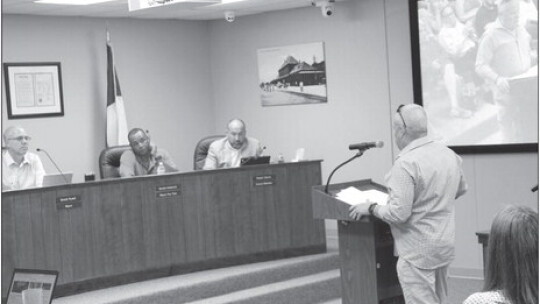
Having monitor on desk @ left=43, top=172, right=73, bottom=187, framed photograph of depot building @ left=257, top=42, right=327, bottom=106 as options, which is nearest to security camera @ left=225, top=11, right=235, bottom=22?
framed photograph of depot building @ left=257, top=42, right=327, bottom=106

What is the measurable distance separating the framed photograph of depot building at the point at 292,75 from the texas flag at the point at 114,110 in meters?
1.73

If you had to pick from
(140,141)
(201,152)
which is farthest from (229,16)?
(140,141)

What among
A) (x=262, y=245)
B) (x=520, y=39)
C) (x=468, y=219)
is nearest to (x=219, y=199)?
(x=262, y=245)

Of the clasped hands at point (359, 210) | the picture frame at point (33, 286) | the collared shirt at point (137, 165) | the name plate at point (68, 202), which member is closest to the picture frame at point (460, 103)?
the collared shirt at point (137, 165)

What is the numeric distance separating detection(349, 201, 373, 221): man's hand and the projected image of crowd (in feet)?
10.6

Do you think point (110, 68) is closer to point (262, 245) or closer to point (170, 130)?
point (170, 130)

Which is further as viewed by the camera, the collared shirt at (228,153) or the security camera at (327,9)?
the security camera at (327,9)

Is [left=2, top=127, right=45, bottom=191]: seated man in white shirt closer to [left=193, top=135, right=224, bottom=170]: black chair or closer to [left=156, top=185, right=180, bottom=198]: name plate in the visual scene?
[left=156, top=185, right=180, bottom=198]: name plate

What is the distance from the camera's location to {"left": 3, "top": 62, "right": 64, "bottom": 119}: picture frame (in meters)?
8.97

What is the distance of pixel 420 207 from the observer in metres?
4.85

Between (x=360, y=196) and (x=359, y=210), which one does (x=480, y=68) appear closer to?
(x=360, y=196)

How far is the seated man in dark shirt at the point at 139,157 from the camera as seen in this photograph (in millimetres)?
7797

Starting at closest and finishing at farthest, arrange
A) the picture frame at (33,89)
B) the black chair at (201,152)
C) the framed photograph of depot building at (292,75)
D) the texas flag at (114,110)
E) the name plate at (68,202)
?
1. the name plate at (68,202)
2. the black chair at (201,152)
3. the picture frame at (33,89)
4. the texas flag at (114,110)
5. the framed photograph of depot building at (292,75)

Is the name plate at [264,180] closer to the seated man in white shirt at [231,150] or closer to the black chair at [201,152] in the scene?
the seated man in white shirt at [231,150]
